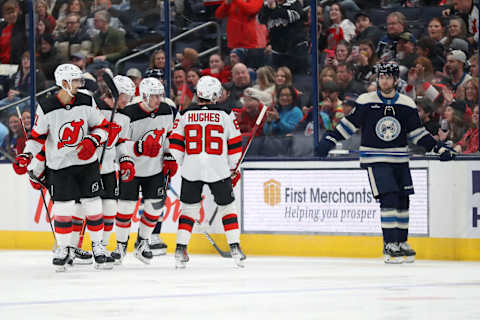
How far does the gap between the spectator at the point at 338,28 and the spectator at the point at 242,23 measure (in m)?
0.78

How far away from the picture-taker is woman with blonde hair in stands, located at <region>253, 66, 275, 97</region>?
382 inches

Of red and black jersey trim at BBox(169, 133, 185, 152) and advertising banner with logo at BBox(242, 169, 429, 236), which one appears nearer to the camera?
red and black jersey trim at BBox(169, 133, 185, 152)

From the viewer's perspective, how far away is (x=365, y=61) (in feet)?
31.1

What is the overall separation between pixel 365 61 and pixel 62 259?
3.62 meters

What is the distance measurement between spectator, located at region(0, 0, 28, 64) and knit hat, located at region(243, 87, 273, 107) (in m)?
3.00

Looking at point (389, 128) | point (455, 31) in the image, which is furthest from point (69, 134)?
point (455, 31)

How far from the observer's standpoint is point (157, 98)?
811 centimetres

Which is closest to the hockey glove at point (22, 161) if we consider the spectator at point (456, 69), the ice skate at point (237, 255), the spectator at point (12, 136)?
the ice skate at point (237, 255)

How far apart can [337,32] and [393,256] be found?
2.73 m

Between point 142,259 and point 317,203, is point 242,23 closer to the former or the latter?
point 317,203

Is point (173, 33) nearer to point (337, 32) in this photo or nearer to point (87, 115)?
point (337, 32)

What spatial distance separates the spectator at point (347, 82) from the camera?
30.6 feet

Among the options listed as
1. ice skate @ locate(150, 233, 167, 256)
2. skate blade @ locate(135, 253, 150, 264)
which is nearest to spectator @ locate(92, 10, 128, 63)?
ice skate @ locate(150, 233, 167, 256)

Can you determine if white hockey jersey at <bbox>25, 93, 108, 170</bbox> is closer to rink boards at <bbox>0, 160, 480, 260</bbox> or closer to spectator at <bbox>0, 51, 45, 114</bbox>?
rink boards at <bbox>0, 160, 480, 260</bbox>
